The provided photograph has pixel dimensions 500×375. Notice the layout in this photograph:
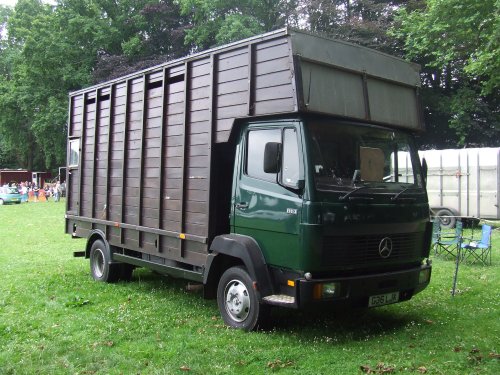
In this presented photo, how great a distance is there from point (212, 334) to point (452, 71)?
25.4 metres

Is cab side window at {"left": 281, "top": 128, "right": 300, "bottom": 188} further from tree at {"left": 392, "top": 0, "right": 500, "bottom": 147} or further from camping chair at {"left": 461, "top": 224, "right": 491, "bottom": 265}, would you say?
tree at {"left": 392, "top": 0, "right": 500, "bottom": 147}

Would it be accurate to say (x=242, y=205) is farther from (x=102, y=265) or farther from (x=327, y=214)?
(x=102, y=265)

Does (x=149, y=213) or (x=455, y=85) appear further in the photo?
(x=455, y=85)

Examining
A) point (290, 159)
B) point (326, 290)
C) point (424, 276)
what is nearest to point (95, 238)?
point (290, 159)

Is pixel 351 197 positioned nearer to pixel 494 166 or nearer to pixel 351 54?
pixel 351 54

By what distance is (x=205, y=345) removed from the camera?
5.57m

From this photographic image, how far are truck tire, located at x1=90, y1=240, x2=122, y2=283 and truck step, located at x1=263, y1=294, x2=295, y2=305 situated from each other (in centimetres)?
410

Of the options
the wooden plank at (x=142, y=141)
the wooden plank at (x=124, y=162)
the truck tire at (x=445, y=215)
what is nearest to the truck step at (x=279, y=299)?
the wooden plank at (x=142, y=141)

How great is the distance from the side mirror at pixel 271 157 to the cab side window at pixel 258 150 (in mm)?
180

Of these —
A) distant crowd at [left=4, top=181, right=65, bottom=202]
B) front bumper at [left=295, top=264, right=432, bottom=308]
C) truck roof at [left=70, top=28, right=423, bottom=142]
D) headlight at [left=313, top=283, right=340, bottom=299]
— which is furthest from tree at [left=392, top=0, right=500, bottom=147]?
distant crowd at [left=4, top=181, right=65, bottom=202]

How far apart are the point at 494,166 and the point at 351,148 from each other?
12736mm

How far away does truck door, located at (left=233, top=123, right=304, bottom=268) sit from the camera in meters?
5.51

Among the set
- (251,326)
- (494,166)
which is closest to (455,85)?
(494,166)

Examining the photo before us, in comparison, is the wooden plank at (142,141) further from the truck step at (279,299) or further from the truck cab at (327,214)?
the truck step at (279,299)
